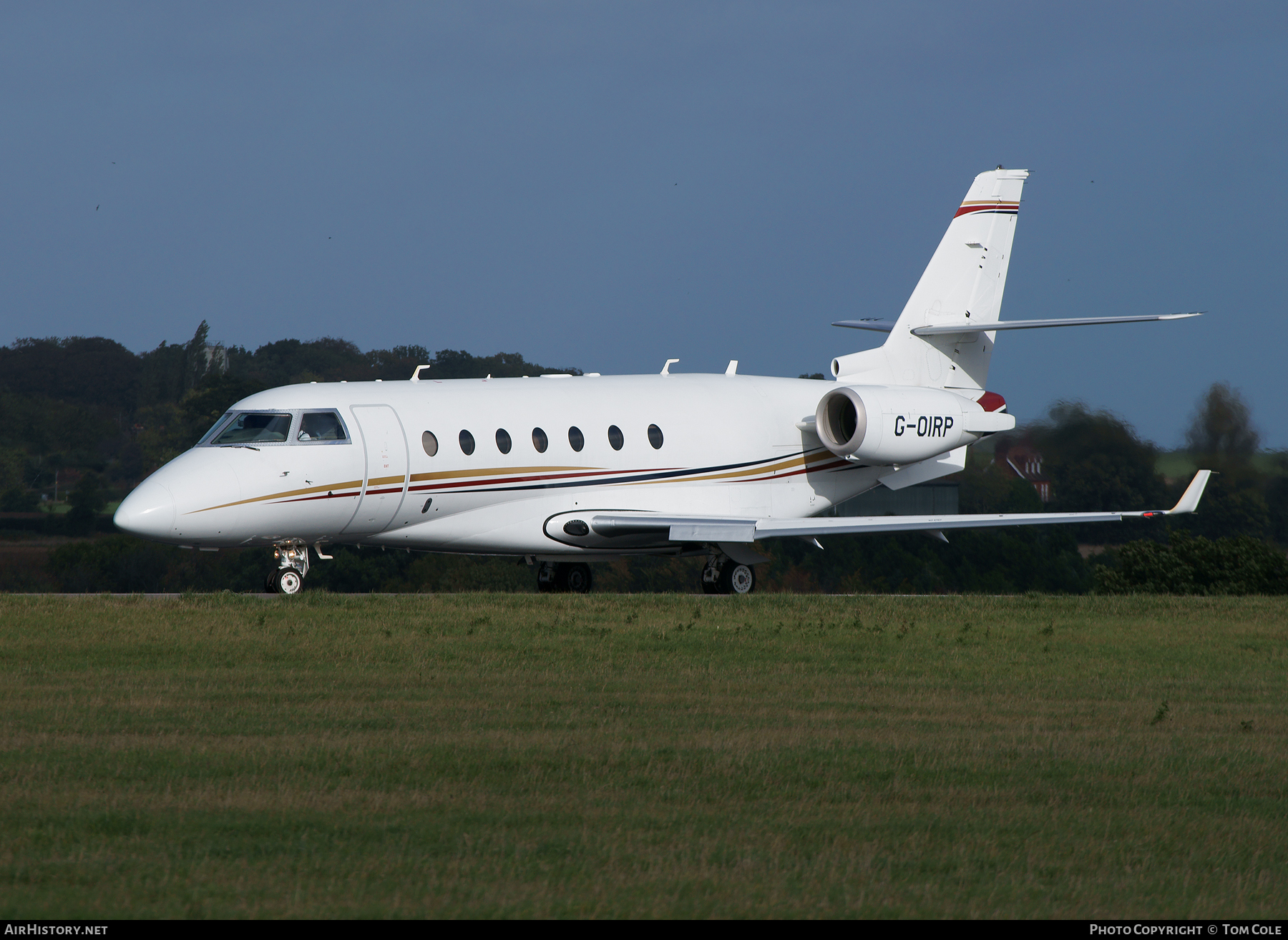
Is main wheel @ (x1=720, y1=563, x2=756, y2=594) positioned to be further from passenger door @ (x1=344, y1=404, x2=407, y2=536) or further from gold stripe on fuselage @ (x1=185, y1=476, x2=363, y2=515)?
gold stripe on fuselage @ (x1=185, y1=476, x2=363, y2=515)

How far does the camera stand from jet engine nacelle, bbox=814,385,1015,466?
24906 mm

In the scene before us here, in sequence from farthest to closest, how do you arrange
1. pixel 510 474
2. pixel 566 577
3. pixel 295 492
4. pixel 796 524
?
pixel 566 577, pixel 796 524, pixel 510 474, pixel 295 492

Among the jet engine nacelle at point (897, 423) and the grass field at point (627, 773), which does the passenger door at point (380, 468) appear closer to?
the grass field at point (627, 773)

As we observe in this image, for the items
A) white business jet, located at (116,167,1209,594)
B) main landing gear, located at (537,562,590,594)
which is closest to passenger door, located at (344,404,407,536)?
white business jet, located at (116,167,1209,594)

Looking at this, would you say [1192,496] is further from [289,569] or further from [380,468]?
[289,569]

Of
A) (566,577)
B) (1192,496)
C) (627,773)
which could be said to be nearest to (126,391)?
(566,577)

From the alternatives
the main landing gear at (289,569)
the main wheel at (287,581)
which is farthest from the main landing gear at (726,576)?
the main wheel at (287,581)

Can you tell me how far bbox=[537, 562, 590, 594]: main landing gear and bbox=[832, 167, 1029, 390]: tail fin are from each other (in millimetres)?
5850

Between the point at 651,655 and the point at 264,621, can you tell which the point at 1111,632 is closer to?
the point at 651,655

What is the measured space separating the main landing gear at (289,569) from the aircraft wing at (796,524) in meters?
4.40

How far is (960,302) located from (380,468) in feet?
39.8

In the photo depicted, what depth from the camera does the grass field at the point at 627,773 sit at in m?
6.43

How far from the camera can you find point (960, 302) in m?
27.5
